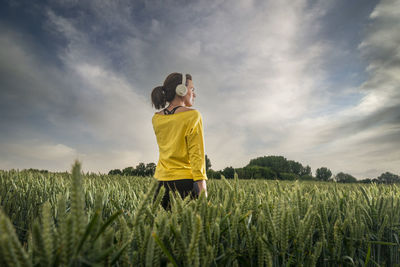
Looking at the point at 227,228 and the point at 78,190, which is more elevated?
the point at 78,190

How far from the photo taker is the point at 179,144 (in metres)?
3.33

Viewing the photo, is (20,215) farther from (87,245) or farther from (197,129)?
(87,245)

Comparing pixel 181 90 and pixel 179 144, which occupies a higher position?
pixel 181 90

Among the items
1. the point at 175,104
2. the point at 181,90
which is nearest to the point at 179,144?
the point at 175,104

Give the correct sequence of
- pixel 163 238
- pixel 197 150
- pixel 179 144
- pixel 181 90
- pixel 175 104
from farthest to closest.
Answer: pixel 175 104
pixel 181 90
pixel 179 144
pixel 197 150
pixel 163 238

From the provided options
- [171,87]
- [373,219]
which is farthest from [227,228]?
[171,87]

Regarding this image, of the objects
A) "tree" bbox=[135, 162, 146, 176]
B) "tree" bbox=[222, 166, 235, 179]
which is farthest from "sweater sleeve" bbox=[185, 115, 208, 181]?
"tree" bbox=[222, 166, 235, 179]

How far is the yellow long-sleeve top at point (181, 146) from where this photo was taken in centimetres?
315

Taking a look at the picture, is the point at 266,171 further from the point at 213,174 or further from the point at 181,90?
the point at 181,90

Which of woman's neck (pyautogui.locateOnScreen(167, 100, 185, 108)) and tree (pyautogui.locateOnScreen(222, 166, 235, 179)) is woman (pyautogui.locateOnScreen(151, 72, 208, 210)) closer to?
woman's neck (pyautogui.locateOnScreen(167, 100, 185, 108))

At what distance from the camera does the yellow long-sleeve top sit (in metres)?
3.15

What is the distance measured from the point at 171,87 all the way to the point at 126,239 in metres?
3.14

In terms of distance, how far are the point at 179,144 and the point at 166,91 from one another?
965 mm

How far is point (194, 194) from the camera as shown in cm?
333
